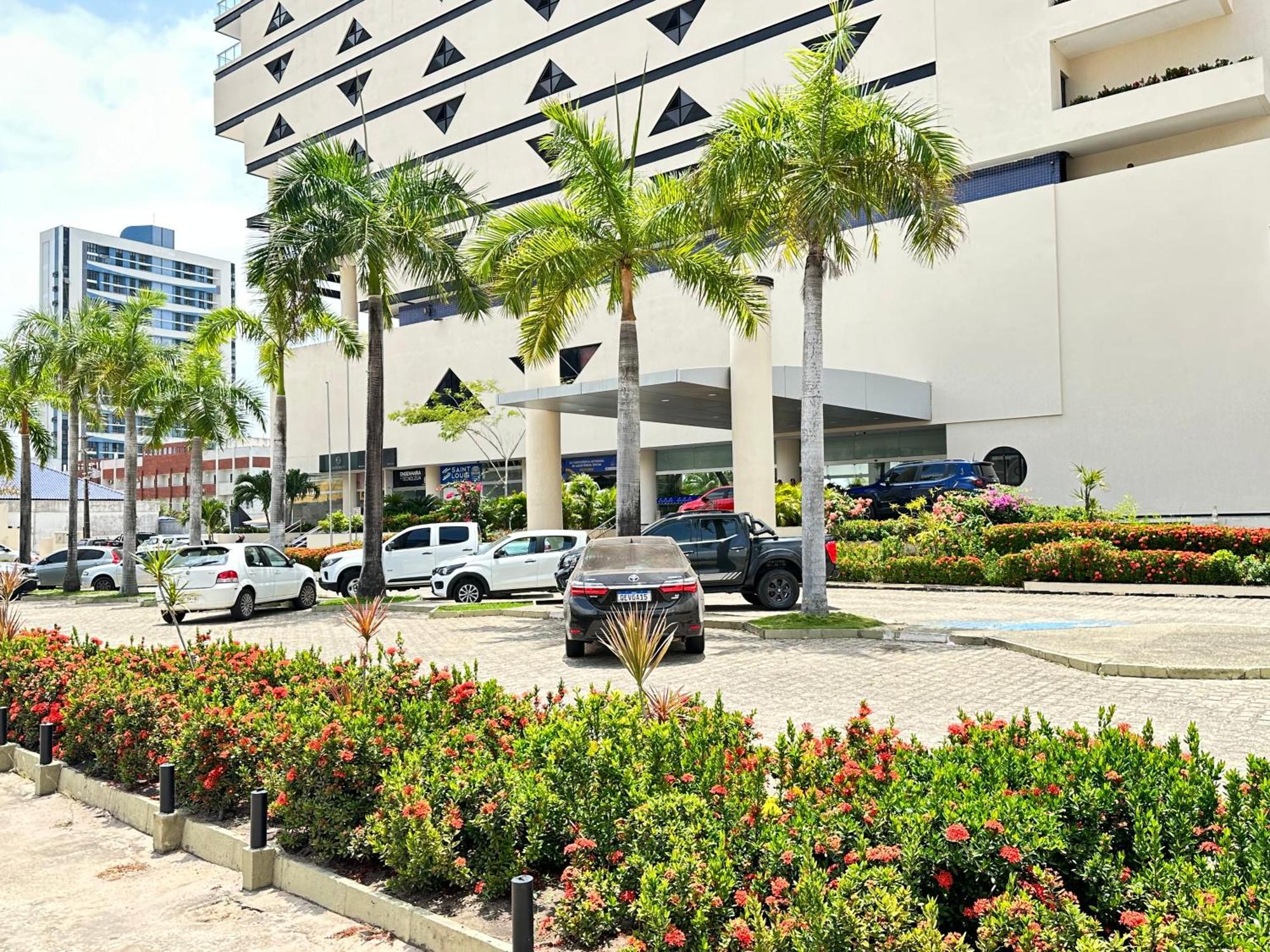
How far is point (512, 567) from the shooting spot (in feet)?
68.8

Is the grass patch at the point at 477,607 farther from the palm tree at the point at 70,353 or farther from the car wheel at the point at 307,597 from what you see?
the palm tree at the point at 70,353

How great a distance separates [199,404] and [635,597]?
1084 inches

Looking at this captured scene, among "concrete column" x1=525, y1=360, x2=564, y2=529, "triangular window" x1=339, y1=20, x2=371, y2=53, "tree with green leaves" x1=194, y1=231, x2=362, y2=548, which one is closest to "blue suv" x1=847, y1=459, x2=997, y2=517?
"concrete column" x1=525, y1=360, x2=564, y2=529

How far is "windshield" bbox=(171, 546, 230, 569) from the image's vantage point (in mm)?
19000

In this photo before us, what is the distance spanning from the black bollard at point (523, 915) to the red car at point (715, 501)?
24563mm

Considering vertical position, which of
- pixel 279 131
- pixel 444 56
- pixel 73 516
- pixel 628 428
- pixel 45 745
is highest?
pixel 444 56

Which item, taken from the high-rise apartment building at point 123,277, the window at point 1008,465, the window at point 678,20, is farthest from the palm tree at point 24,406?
the high-rise apartment building at point 123,277

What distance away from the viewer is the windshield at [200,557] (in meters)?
19.0

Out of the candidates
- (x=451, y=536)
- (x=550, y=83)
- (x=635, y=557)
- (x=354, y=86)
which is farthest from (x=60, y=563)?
(x=354, y=86)

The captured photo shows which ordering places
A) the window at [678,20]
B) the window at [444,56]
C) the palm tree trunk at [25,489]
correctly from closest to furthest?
the palm tree trunk at [25,489] < the window at [678,20] < the window at [444,56]

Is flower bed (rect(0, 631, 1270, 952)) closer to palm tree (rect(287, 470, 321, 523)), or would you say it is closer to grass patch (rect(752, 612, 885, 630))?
grass patch (rect(752, 612, 885, 630))

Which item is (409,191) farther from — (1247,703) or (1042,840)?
(1042,840)

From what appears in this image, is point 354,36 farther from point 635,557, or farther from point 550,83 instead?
point 635,557

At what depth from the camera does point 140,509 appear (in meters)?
83.0
